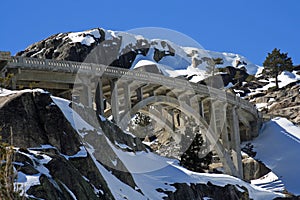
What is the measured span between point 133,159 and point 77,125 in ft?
22.0

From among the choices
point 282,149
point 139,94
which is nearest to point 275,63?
point 282,149

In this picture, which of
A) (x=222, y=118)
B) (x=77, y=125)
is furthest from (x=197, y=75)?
(x=77, y=125)

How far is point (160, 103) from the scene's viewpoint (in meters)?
63.0

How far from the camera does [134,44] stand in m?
140

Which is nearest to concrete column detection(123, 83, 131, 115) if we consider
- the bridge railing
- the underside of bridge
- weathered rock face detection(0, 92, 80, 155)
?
the underside of bridge

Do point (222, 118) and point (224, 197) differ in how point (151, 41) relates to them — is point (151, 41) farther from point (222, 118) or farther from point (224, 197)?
point (224, 197)

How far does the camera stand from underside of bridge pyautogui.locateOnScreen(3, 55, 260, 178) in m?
46.3

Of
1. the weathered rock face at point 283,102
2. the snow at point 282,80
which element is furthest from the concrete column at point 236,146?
the snow at point 282,80

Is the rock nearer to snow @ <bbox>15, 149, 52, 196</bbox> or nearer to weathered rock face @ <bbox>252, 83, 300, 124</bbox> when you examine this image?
weathered rock face @ <bbox>252, 83, 300, 124</bbox>

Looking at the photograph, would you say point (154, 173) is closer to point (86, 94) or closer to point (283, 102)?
point (86, 94)

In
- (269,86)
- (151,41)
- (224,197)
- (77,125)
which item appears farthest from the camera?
(151,41)

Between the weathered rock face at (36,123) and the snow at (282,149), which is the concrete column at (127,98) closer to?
the snow at (282,149)

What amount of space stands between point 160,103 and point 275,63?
184ft

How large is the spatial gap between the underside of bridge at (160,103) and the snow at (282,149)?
2312 millimetres
